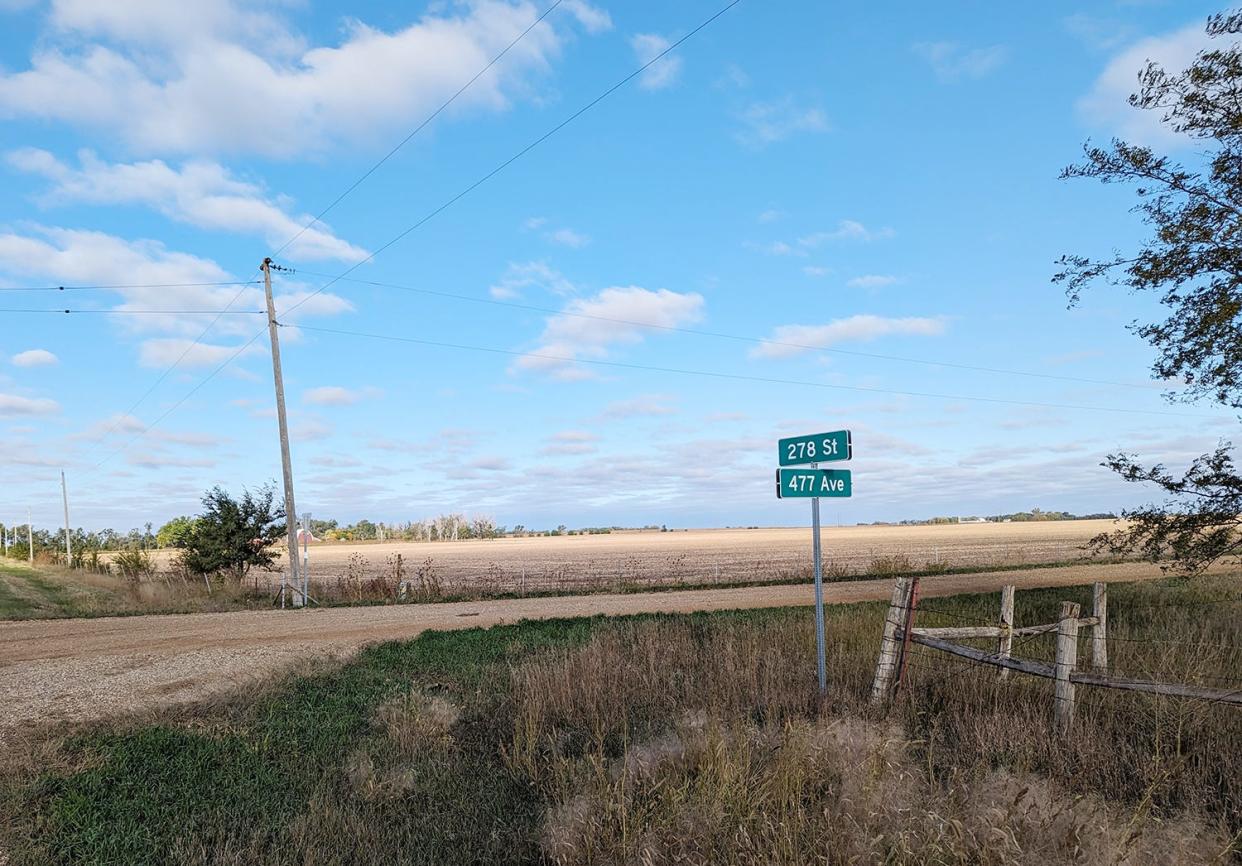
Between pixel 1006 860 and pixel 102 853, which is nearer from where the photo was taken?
pixel 1006 860

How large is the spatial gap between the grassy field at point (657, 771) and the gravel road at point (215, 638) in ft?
6.02

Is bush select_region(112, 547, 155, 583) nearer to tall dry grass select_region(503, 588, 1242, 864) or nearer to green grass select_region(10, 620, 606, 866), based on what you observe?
green grass select_region(10, 620, 606, 866)

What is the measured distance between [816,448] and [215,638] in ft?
48.9

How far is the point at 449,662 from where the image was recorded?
41.5 feet

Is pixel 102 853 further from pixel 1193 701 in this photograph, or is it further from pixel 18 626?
pixel 18 626

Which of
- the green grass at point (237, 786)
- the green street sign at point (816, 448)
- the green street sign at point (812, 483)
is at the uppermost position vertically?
the green street sign at point (816, 448)

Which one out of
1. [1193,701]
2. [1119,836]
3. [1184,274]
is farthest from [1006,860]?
[1184,274]

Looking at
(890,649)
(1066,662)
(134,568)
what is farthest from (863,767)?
(134,568)

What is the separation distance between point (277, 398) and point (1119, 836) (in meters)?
28.8

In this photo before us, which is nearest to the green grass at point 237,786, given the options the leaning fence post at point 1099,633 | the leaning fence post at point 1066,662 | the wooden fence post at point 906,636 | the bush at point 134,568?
the wooden fence post at point 906,636

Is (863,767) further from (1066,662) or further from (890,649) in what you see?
(890,649)

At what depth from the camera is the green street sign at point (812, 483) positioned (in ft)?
27.2

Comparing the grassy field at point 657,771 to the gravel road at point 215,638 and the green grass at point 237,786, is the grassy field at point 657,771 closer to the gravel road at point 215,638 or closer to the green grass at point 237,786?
the green grass at point 237,786

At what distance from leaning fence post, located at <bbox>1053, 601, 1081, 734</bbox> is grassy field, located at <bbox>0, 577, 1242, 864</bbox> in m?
0.30
